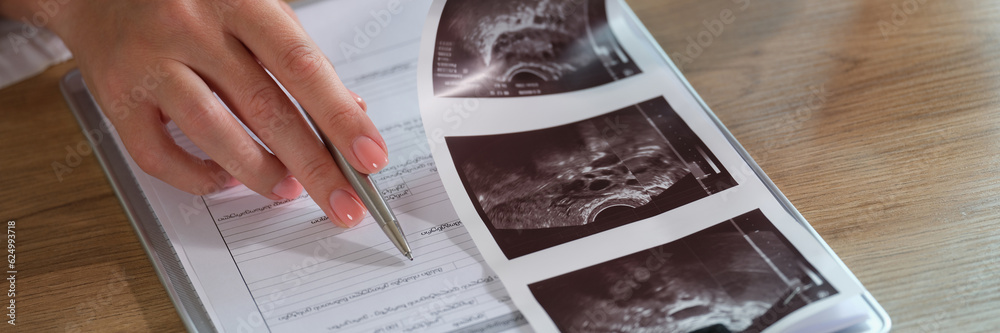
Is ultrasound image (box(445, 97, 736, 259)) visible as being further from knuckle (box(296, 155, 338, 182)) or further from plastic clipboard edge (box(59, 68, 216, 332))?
plastic clipboard edge (box(59, 68, 216, 332))

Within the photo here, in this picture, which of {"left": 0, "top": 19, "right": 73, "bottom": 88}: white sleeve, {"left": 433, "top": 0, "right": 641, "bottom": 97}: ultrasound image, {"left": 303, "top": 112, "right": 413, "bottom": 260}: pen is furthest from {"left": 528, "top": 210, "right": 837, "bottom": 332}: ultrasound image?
{"left": 0, "top": 19, "right": 73, "bottom": 88}: white sleeve

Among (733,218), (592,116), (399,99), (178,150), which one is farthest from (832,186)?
(178,150)

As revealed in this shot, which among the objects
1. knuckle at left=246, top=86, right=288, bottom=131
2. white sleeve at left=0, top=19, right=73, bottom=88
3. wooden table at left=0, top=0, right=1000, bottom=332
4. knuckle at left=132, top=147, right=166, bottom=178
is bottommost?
wooden table at left=0, top=0, right=1000, bottom=332

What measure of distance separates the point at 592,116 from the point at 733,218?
16 cm

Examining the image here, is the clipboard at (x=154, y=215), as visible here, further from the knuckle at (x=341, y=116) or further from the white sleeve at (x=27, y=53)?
the knuckle at (x=341, y=116)

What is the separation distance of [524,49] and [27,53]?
478 millimetres

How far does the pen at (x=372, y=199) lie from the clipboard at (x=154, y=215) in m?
0.13

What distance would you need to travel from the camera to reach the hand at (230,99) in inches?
21.9

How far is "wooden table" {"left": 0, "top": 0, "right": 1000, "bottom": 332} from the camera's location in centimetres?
49

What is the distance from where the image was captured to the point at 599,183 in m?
0.55

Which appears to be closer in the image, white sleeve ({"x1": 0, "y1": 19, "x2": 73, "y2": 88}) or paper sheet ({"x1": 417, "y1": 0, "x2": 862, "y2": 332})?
paper sheet ({"x1": 417, "y1": 0, "x2": 862, "y2": 332})

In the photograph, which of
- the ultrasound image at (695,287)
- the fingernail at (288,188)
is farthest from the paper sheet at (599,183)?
the fingernail at (288,188)

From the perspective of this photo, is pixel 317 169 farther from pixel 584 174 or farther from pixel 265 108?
pixel 584 174

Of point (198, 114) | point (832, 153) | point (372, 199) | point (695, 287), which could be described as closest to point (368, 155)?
point (372, 199)
